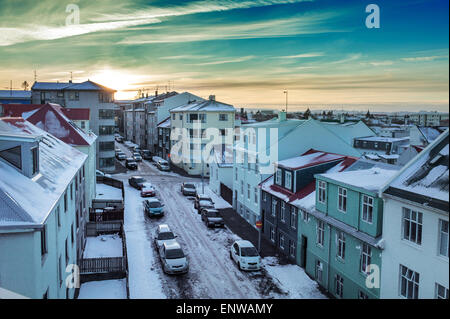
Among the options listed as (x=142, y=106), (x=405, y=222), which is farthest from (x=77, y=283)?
(x=142, y=106)

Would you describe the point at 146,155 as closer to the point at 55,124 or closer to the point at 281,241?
the point at 55,124

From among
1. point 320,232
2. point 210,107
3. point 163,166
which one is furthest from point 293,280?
point 163,166

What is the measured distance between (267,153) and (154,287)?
45.7 feet

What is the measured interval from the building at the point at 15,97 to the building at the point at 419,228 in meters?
70.2

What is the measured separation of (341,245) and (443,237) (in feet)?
24.4

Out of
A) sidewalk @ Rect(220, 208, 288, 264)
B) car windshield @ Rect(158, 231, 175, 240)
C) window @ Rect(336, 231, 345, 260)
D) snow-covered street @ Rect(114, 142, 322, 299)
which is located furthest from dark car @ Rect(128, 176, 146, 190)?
window @ Rect(336, 231, 345, 260)

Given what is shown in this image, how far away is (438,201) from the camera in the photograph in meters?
12.6

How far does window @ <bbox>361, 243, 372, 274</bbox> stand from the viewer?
17703 millimetres

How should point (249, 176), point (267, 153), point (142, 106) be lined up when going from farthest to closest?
point (142, 106) < point (249, 176) < point (267, 153)

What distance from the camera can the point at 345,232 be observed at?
19.5 meters

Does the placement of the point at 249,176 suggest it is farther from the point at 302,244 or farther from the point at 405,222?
the point at 405,222

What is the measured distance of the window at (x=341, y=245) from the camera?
19984mm

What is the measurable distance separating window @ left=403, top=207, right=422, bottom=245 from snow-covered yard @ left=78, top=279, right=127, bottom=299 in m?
12.9

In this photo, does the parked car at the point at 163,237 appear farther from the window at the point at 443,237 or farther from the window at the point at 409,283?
the window at the point at 443,237
